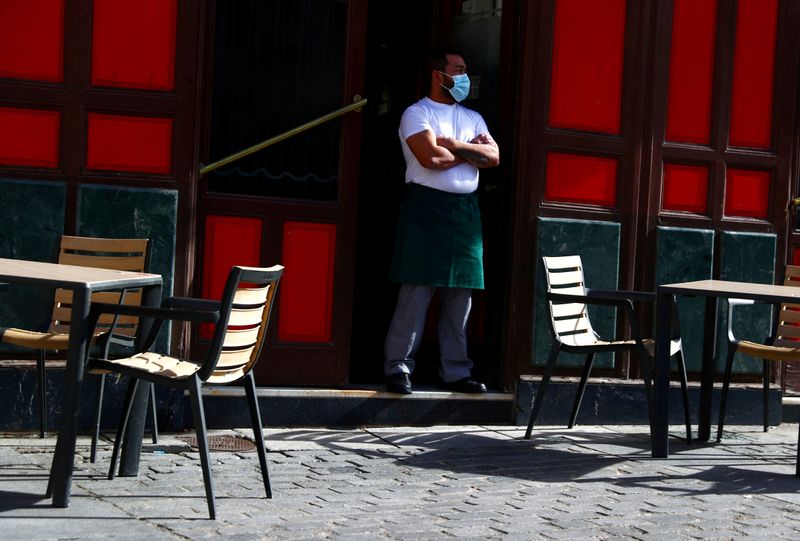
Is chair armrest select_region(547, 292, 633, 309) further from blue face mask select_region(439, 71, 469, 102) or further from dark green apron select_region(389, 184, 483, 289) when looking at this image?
blue face mask select_region(439, 71, 469, 102)

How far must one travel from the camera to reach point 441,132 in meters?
7.54

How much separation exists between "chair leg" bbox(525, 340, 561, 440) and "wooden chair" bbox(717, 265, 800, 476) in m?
1.09

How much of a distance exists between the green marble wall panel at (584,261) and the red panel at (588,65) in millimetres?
622

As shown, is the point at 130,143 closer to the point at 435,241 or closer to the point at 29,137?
the point at 29,137

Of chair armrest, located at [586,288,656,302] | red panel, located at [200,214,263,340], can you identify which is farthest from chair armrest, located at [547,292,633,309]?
red panel, located at [200,214,263,340]

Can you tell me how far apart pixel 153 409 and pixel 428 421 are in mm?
1884

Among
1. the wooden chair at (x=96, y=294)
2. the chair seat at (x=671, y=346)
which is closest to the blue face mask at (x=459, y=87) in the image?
the chair seat at (x=671, y=346)

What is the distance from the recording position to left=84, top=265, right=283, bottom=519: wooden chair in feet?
16.2

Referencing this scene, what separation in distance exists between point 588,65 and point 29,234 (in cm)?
353

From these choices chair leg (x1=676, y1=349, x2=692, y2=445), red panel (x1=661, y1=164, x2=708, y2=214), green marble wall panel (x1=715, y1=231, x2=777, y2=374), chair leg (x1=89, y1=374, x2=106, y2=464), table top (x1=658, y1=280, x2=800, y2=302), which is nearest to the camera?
chair leg (x1=89, y1=374, x2=106, y2=464)

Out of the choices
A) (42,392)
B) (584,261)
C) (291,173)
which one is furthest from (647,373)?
(42,392)

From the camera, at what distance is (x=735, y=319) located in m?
8.35

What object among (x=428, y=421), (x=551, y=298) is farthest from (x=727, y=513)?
(x=428, y=421)

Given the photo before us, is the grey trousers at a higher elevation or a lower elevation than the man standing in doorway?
lower
